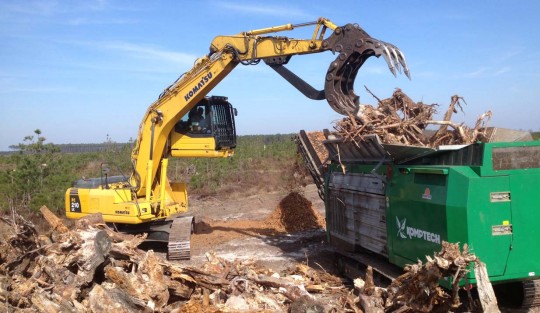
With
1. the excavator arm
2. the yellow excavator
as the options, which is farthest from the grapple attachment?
the yellow excavator

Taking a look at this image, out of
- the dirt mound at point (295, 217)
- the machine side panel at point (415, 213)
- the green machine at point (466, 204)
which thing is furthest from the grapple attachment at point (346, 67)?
the dirt mound at point (295, 217)

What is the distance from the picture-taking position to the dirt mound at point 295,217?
496 inches

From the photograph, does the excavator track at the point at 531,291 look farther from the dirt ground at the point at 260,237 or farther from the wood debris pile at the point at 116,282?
the dirt ground at the point at 260,237

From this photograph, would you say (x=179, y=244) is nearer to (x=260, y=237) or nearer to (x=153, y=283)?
(x=260, y=237)

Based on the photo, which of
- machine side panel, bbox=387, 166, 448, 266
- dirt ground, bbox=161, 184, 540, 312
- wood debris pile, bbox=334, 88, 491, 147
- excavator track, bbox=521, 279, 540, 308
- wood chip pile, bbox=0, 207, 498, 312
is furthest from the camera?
dirt ground, bbox=161, 184, 540, 312

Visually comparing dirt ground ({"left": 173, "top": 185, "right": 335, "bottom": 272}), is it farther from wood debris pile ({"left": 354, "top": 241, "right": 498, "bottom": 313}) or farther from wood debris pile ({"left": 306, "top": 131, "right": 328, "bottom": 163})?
wood debris pile ({"left": 354, "top": 241, "right": 498, "bottom": 313})

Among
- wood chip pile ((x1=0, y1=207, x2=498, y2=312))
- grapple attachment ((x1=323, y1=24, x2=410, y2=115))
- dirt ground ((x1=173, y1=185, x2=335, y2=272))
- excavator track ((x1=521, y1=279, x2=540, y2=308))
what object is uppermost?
grapple attachment ((x1=323, y1=24, x2=410, y2=115))

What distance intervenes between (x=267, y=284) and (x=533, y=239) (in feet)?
10.6

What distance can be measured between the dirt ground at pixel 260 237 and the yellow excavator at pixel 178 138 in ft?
3.43

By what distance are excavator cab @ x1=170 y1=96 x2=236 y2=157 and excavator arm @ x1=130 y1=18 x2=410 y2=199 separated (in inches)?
9.6

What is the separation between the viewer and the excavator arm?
801 centimetres

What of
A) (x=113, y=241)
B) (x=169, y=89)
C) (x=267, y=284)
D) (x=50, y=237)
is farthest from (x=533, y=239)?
(x=169, y=89)

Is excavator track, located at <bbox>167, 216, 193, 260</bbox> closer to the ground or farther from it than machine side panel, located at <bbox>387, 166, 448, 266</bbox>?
closer to the ground

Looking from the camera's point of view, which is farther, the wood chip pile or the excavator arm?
the excavator arm
